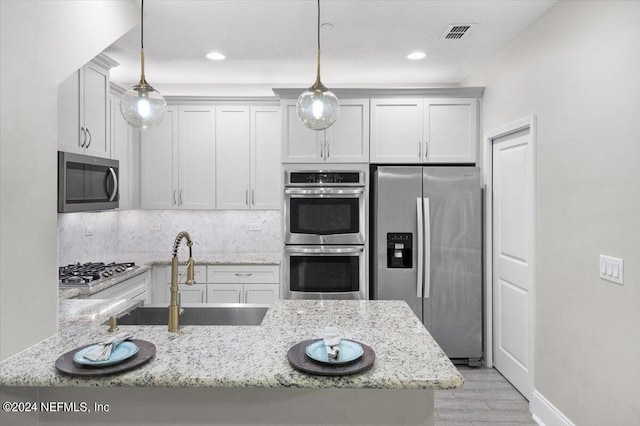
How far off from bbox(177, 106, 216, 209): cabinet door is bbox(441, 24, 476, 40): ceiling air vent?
7.60ft

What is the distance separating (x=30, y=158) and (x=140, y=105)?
18.3 inches

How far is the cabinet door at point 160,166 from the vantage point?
4.32m

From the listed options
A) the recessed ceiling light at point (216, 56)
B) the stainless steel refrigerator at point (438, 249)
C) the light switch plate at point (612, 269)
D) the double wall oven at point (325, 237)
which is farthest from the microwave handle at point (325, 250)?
the light switch plate at point (612, 269)

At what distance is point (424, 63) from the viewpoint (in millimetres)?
3904

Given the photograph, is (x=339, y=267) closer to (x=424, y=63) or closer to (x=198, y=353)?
(x=424, y=63)

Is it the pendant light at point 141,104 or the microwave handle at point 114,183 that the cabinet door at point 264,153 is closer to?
the microwave handle at point 114,183

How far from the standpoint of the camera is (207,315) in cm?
219

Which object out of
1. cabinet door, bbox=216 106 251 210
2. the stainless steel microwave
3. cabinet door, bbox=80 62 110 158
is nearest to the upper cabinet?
cabinet door, bbox=80 62 110 158

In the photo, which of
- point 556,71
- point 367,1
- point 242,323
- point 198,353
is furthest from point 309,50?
point 198,353

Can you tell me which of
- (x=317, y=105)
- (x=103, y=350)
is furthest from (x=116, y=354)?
(x=317, y=105)

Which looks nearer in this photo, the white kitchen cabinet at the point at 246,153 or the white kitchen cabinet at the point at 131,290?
the white kitchen cabinet at the point at 131,290

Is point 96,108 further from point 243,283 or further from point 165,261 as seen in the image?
point 243,283

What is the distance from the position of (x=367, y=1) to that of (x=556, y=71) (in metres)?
1.23

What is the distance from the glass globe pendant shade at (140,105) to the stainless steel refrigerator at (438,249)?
7.39ft
